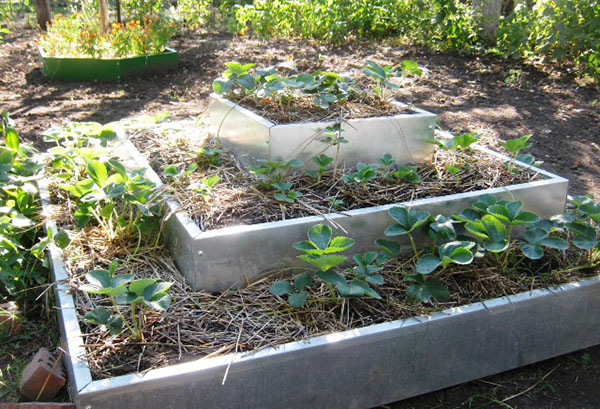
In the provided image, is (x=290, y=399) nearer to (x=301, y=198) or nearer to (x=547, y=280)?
(x=301, y=198)

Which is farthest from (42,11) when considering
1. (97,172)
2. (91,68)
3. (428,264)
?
(428,264)

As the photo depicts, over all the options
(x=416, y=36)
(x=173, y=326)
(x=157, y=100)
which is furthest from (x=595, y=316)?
(x=416, y=36)

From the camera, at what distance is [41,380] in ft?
7.01

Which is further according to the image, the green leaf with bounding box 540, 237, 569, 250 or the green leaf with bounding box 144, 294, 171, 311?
the green leaf with bounding box 540, 237, 569, 250

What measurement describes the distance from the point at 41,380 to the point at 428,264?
1.48 meters

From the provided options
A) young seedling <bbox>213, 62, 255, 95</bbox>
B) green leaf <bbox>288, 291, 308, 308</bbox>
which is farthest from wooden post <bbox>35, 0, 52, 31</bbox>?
green leaf <bbox>288, 291, 308, 308</bbox>

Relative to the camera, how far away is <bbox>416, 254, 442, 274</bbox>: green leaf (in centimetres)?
228

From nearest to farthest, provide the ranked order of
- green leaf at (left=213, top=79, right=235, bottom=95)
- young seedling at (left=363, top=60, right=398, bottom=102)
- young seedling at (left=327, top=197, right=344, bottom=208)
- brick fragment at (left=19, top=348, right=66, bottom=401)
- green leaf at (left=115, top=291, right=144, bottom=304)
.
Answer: green leaf at (left=115, top=291, right=144, bottom=304), brick fragment at (left=19, top=348, right=66, bottom=401), young seedling at (left=327, top=197, right=344, bottom=208), green leaf at (left=213, top=79, right=235, bottom=95), young seedling at (left=363, top=60, right=398, bottom=102)

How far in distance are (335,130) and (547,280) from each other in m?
1.19

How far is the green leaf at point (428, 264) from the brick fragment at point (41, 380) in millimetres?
1385

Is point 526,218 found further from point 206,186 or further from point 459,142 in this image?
point 206,186

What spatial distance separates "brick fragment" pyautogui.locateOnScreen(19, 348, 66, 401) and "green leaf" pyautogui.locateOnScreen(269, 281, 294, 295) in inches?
32.5

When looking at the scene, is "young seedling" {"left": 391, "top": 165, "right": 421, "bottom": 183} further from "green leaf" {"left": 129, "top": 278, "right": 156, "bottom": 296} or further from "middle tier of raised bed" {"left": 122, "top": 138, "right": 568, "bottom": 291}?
"green leaf" {"left": 129, "top": 278, "right": 156, "bottom": 296}

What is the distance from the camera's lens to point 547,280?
2574 mm
